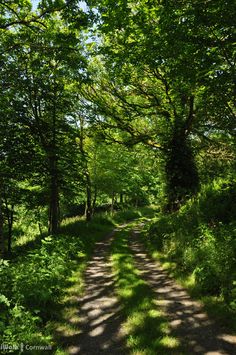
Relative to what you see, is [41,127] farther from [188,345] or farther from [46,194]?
[188,345]

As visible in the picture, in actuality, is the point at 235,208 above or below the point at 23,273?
above

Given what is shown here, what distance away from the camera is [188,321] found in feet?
19.8

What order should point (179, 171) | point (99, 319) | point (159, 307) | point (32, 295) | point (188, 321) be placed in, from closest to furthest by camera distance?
point (188, 321)
point (99, 319)
point (32, 295)
point (159, 307)
point (179, 171)

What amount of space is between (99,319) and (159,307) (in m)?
1.36

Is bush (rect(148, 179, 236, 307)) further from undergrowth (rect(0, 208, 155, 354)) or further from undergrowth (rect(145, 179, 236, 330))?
undergrowth (rect(0, 208, 155, 354))

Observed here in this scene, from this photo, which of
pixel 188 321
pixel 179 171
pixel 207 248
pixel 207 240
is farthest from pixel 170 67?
pixel 179 171

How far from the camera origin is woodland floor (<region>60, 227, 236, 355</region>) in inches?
203

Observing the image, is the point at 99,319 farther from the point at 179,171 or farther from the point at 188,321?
the point at 179,171

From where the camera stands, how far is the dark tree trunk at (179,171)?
16625 mm

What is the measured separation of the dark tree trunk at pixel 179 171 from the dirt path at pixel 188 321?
7.64 m

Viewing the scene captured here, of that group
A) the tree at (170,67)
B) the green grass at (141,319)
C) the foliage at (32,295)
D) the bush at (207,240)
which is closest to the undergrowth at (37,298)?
the foliage at (32,295)

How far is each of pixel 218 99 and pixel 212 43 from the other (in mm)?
3652

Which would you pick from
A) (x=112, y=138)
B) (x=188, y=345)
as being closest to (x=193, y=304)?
(x=188, y=345)

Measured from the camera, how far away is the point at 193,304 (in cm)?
687
